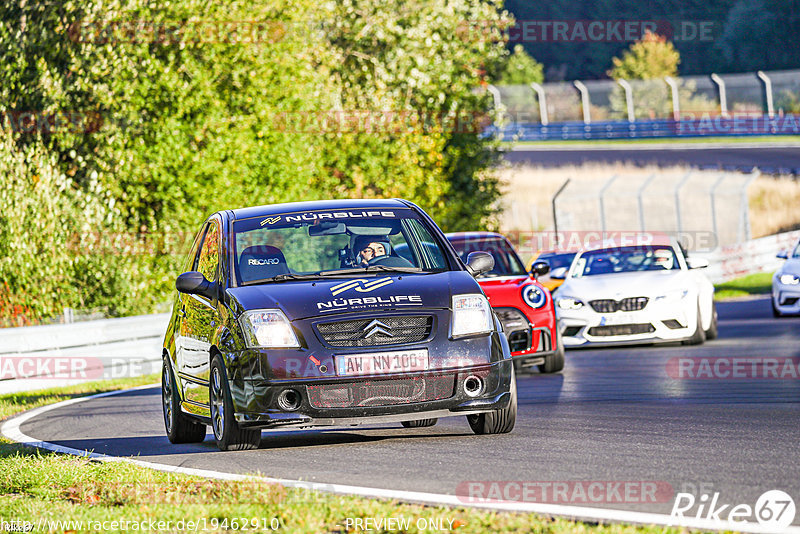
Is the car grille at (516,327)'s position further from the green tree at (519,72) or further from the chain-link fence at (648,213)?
the green tree at (519,72)

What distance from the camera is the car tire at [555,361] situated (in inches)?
593

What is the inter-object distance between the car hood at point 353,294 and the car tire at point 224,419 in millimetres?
491

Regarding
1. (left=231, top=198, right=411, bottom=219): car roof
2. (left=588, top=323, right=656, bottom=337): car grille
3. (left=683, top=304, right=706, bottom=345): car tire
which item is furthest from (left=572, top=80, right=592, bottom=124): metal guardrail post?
(left=231, top=198, right=411, bottom=219): car roof

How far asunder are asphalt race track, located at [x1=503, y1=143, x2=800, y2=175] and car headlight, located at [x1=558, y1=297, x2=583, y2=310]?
117 feet

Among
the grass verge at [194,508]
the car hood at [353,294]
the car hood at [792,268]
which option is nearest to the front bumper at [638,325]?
the car hood at [792,268]

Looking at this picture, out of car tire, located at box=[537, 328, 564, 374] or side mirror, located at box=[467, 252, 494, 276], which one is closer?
side mirror, located at box=[467, 252, 494, 276]

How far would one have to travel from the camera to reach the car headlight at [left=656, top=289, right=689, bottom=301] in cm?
1744

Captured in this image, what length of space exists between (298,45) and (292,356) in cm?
2082

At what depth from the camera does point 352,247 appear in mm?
9617

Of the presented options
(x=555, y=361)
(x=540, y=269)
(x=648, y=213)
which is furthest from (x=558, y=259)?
(x=648, y=213)

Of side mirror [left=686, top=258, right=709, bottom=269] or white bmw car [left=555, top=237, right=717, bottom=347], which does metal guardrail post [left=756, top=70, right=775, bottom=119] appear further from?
white bmw car [left=555, top=237, right=717, bottom=347]

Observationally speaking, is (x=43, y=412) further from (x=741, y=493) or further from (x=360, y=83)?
(x=360, y=83)

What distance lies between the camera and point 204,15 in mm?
26625

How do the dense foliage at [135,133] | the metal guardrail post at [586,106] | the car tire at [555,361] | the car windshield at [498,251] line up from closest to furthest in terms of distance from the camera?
the car tire at [555,361] < the car windshield at [498,251] < the dense foliage at [135,133] < the metal guardrail post at [586,106]
